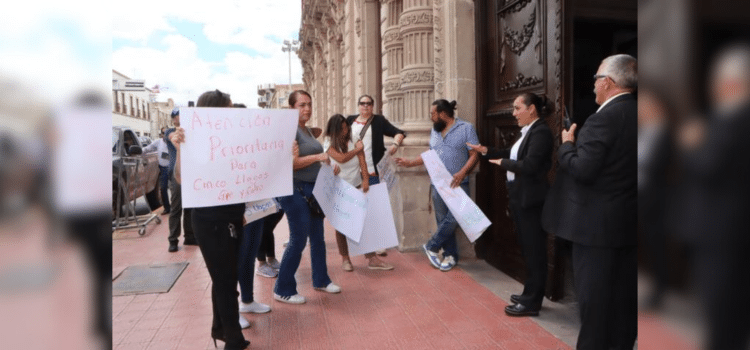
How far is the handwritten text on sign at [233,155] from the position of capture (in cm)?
345

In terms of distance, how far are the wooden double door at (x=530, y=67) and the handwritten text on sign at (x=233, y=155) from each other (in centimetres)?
247

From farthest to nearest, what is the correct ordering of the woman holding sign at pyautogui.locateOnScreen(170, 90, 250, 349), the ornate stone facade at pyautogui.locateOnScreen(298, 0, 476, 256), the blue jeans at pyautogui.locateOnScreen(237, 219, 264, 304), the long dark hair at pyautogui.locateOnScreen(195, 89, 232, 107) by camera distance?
the ornate stone facade at pyautogui.locateOnScreen(298, 0, 476, 256)
the blue jeans at pyautogui.locateOnScreen(237, 219, 264, 304)
the long dark hair at pyautogui.locateOnScreen(195, 89, 232, 107)
the woman holding sign at pyautogui.locateOnScreen(170, 90, 250, 349)

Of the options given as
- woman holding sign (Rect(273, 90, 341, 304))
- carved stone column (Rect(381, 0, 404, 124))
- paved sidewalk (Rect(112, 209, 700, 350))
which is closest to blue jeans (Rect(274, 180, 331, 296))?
woman holding sign (Rect(273, 90, 341, 304))

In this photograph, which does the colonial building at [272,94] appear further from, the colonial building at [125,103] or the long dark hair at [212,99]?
the long dark hair at [212,99]

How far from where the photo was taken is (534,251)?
4.42m

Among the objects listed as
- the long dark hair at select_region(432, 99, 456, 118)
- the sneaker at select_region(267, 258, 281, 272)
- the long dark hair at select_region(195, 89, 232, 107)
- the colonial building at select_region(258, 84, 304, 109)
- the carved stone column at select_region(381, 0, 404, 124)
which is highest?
the colonial building at select_region(258, 84, 304, 109)

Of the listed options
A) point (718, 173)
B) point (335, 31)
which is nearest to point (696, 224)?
point (718, 173)

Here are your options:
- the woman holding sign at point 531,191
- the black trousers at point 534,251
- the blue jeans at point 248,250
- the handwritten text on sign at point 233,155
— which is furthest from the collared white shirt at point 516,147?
the blue jeans at point 248,250

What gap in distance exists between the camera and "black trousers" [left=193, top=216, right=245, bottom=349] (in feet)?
11.8

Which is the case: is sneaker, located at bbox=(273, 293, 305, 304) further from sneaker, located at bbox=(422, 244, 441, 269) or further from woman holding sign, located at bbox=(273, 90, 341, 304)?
sneaker, located at bbox=(422, 244, 441, 269)

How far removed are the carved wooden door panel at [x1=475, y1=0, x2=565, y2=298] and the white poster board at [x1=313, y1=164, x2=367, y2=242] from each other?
1.64 m

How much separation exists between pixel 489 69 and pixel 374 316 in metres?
3.39

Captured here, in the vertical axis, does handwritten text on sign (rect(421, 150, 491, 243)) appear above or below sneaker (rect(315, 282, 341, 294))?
above

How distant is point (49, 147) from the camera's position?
539 mm
